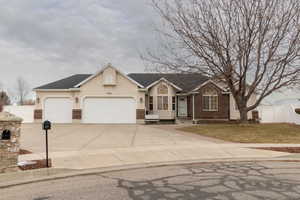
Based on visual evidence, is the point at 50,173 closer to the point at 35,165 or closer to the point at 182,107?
the point at 35,165

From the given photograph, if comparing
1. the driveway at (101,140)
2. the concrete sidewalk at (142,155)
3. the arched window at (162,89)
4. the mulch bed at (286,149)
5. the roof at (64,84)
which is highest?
the roof at (64,84)

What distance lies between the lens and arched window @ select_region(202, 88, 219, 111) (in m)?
27.4

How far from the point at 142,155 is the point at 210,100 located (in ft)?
62.6

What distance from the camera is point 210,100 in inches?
1082

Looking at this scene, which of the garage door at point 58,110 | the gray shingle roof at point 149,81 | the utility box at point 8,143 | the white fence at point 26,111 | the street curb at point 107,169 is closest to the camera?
the street curb at point 107,169

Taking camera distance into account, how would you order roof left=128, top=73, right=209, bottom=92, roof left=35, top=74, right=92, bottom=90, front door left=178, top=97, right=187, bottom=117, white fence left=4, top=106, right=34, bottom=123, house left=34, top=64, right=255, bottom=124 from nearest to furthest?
house left=34, top=64, right=255, bottom=124 < white fence left=4, top=106, right=34, bottom=123 < roof left=35, top=74, right=92, bottom=90 < front door left=178, top=97, right=187, bottom=117 < roof left=128, top=73, right=209, bottom=92

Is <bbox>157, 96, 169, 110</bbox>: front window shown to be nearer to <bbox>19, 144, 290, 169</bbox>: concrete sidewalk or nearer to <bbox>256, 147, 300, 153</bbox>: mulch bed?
<bbox>19, 144, 290, 169</bbox>: concrete sidewalk

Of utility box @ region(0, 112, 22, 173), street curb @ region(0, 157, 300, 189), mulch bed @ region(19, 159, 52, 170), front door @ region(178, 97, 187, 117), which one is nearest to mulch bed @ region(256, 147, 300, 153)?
street curb @ region(0, 157, 300, 189)

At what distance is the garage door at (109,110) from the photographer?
1012 inches

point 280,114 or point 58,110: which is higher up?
point 58,110

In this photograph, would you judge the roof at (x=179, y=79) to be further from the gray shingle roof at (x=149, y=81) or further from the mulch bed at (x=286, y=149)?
the mulch bed at (x=286, y=149)

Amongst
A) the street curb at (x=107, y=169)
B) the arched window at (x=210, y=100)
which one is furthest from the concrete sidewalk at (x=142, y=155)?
the arched window at (x=210, y=100)

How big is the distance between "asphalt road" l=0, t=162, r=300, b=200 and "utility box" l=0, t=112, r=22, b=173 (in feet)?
5.26

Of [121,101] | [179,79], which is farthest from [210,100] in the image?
[121,101]
